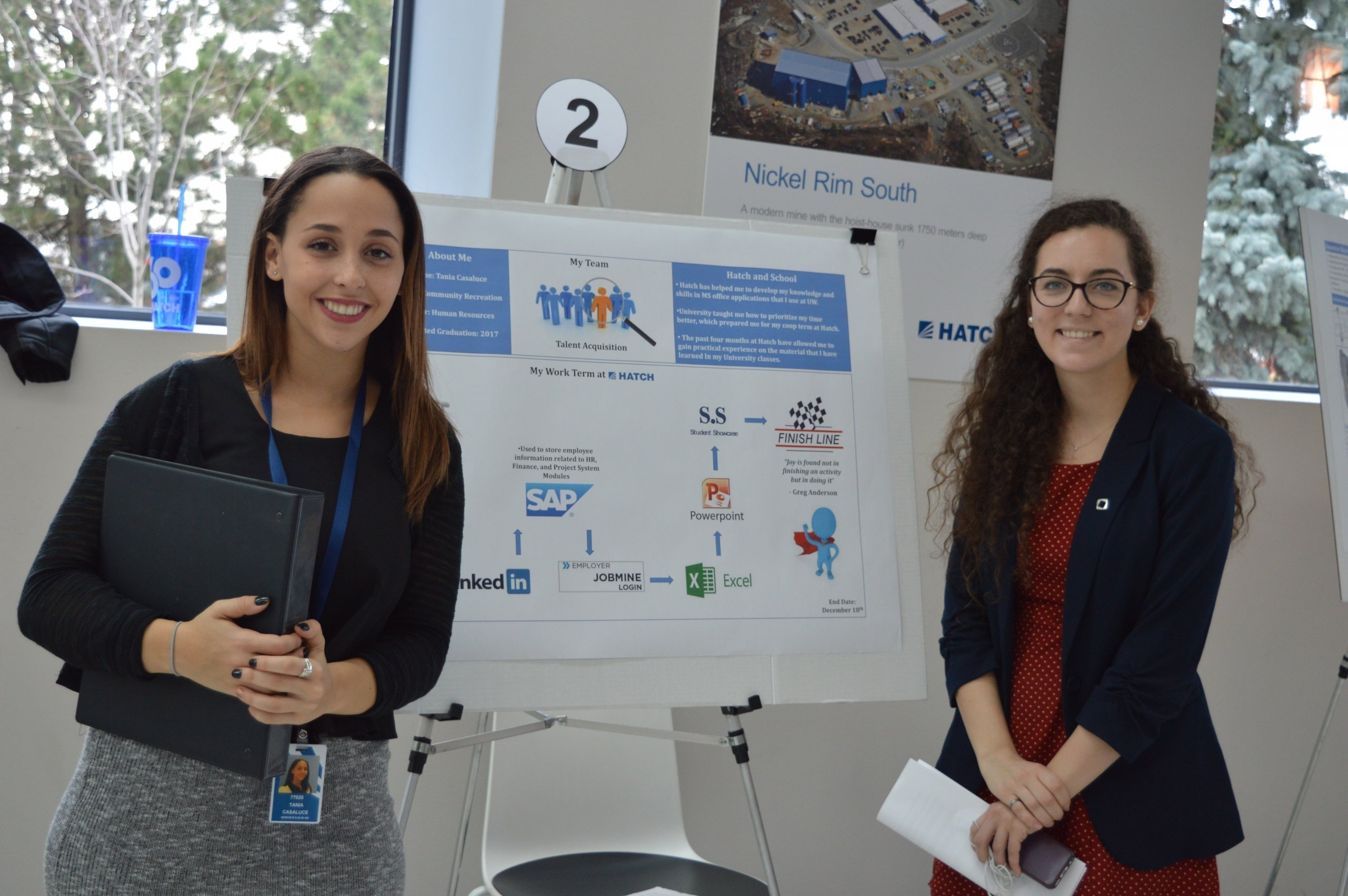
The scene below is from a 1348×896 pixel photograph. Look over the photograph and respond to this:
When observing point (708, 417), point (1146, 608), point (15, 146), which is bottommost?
point (1146, 608)

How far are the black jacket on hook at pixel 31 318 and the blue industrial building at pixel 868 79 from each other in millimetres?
2078

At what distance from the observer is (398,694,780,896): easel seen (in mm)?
1883

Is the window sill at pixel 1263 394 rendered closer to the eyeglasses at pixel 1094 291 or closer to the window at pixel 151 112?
the eyeglasses at pixel 1094 291

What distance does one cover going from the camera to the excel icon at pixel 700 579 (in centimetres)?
200

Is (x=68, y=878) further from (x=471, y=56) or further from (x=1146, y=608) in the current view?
(x=471, y=56)

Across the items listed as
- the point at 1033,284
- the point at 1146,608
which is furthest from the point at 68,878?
the point at 1033,284

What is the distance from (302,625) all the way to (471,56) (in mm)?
2121

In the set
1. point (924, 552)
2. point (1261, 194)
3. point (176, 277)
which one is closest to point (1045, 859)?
point (924, 552)

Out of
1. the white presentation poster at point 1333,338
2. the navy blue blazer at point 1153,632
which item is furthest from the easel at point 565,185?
the white presentation poster at point 1333,338

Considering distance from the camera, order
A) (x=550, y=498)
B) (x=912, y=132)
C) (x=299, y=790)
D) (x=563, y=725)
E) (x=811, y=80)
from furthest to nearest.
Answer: (x=912, y=132)
(x=811, y=80)
(x=563, y=725)
(x=550, y=498)
(x=299, y=790)

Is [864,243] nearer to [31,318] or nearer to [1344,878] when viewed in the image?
[31,318]

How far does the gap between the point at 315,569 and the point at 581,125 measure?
48.8 inches

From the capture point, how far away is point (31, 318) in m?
2.41

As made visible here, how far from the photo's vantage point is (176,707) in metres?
1.09
